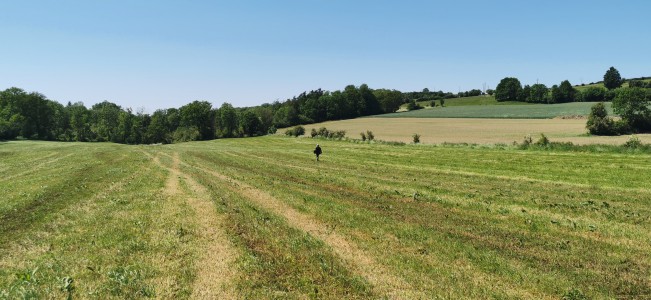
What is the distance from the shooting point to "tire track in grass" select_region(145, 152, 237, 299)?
9.85 m

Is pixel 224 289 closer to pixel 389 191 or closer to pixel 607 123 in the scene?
pixel 389 191

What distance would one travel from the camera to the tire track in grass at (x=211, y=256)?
9852 millimetres

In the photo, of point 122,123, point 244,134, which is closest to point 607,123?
point 244,134

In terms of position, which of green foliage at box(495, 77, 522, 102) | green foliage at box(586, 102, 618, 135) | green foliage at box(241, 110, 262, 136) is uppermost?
green foliage at box(495, 77, 522, 102)

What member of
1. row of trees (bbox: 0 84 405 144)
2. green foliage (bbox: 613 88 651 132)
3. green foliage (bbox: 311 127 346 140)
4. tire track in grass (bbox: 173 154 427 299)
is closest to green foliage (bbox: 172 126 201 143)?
row of trees (bbox: 0 84 405 144)

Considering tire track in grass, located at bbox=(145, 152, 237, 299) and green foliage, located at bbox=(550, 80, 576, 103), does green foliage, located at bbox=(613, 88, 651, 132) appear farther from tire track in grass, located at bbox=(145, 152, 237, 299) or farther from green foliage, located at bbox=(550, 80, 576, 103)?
green foliage, located at bbox=(550, 80, 576, 103)

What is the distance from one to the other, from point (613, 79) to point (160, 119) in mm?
196813

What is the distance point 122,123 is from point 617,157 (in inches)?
5838

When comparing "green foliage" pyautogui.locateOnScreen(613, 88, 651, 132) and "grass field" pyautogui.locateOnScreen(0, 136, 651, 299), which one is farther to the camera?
"green foliage" pyautogui.locateOnScreen(613, 88, 651, 132)

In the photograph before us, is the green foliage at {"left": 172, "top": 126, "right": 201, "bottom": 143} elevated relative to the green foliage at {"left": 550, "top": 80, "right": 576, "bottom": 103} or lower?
lower

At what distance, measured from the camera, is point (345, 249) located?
1309 cm

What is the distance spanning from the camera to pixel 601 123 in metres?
72.4

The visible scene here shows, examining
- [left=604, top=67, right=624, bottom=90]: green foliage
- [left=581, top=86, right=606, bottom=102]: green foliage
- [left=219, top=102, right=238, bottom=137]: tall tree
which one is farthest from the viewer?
[left=604, top=67, right=624, bottom=90]: green foliage

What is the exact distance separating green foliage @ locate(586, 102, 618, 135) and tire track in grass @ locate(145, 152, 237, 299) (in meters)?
75.8
